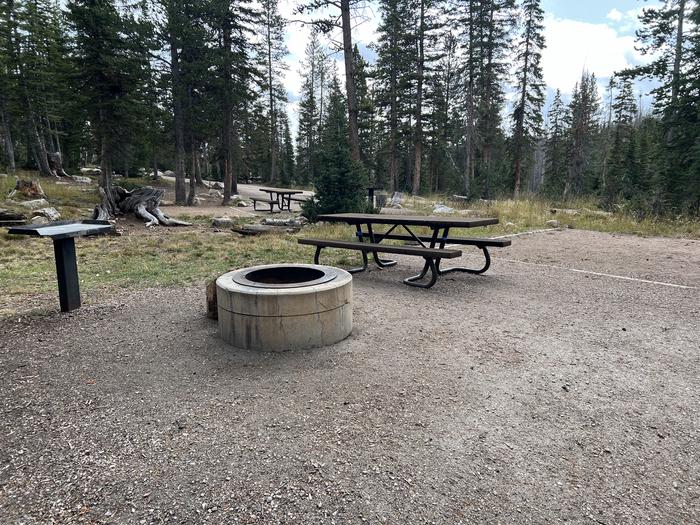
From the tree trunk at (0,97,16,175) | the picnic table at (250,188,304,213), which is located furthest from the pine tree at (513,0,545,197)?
the tree trunk at (0,97,16,175)

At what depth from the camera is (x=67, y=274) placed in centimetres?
414

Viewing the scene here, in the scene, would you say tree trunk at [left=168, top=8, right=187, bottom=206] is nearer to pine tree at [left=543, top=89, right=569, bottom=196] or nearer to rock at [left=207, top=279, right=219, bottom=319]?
rock at [left=207, top=279, right=219, bottom=319]

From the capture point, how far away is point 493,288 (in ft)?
16.9

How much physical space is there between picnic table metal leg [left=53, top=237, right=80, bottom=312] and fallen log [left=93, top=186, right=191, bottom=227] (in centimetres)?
749

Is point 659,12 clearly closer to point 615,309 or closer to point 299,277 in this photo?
point 615,309

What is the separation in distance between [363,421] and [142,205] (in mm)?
11754

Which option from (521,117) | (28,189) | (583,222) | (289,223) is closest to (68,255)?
(289,223)

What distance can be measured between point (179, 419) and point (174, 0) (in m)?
18.5

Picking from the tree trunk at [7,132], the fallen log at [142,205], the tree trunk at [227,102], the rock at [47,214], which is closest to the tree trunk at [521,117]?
the tree trunk at [227,102]

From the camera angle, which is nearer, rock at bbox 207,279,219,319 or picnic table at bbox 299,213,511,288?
rock at bbox 207,279,219,319

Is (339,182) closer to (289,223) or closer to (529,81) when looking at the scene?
(289,223)

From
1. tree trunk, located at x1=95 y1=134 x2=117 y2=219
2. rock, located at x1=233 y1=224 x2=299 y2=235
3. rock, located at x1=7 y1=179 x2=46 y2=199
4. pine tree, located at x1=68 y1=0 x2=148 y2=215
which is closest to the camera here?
rock, located at x1=233 y1=224 x2=299 y2=235

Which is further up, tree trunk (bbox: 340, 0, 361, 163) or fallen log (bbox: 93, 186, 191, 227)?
tree trunk (bbox: 340, 0, 361, 163)

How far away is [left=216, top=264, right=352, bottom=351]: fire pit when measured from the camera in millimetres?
3092
